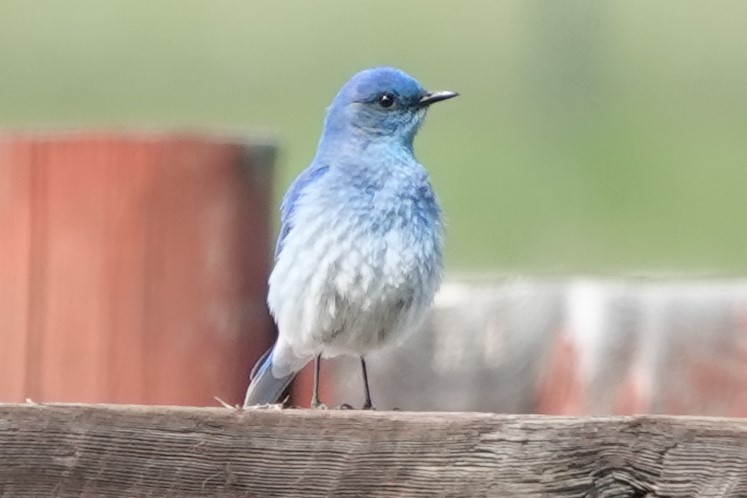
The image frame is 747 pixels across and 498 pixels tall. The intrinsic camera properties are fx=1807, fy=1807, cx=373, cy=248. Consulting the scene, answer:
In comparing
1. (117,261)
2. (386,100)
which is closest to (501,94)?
(386,100)

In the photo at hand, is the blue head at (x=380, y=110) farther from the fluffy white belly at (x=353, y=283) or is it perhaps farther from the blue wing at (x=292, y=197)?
the fluffy white belly at (x=353, y=283)

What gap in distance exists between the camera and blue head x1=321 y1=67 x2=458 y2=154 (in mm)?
4902

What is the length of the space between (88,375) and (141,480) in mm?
1223

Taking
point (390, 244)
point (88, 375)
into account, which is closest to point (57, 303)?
point (88, 375)

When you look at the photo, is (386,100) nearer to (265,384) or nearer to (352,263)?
(352,263)

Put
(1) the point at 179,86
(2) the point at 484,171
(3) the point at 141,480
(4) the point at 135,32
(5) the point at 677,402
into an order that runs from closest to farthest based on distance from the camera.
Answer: (3) the point at 141,480, (5) the point at 677,402, (2) the point at 484,171, (1) the point at 179,86, (4) the point at 135,32

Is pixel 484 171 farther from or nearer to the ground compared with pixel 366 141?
nearer to the ground

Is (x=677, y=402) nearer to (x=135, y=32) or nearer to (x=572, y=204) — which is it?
(x=572, y=204)

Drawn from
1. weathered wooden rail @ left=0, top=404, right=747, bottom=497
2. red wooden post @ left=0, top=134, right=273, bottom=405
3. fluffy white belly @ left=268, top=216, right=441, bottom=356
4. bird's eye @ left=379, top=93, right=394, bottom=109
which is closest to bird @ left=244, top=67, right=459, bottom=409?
fluffy white belly @ left=268, top=216, right=441, bottom=356

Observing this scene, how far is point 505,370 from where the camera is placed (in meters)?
4.32

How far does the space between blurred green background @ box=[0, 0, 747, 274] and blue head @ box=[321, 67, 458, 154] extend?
144cm

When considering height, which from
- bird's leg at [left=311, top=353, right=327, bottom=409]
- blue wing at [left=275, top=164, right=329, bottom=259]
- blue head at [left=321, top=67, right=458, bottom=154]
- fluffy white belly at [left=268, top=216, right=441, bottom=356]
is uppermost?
blue head at [left=321, top=67, right=458, bottom=154]

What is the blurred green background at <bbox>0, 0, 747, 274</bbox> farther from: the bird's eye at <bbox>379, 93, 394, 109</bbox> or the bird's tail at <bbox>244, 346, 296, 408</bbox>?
the bird's tail at <bbox>244, 346, 296, 408</bbox>

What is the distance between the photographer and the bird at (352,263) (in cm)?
451
